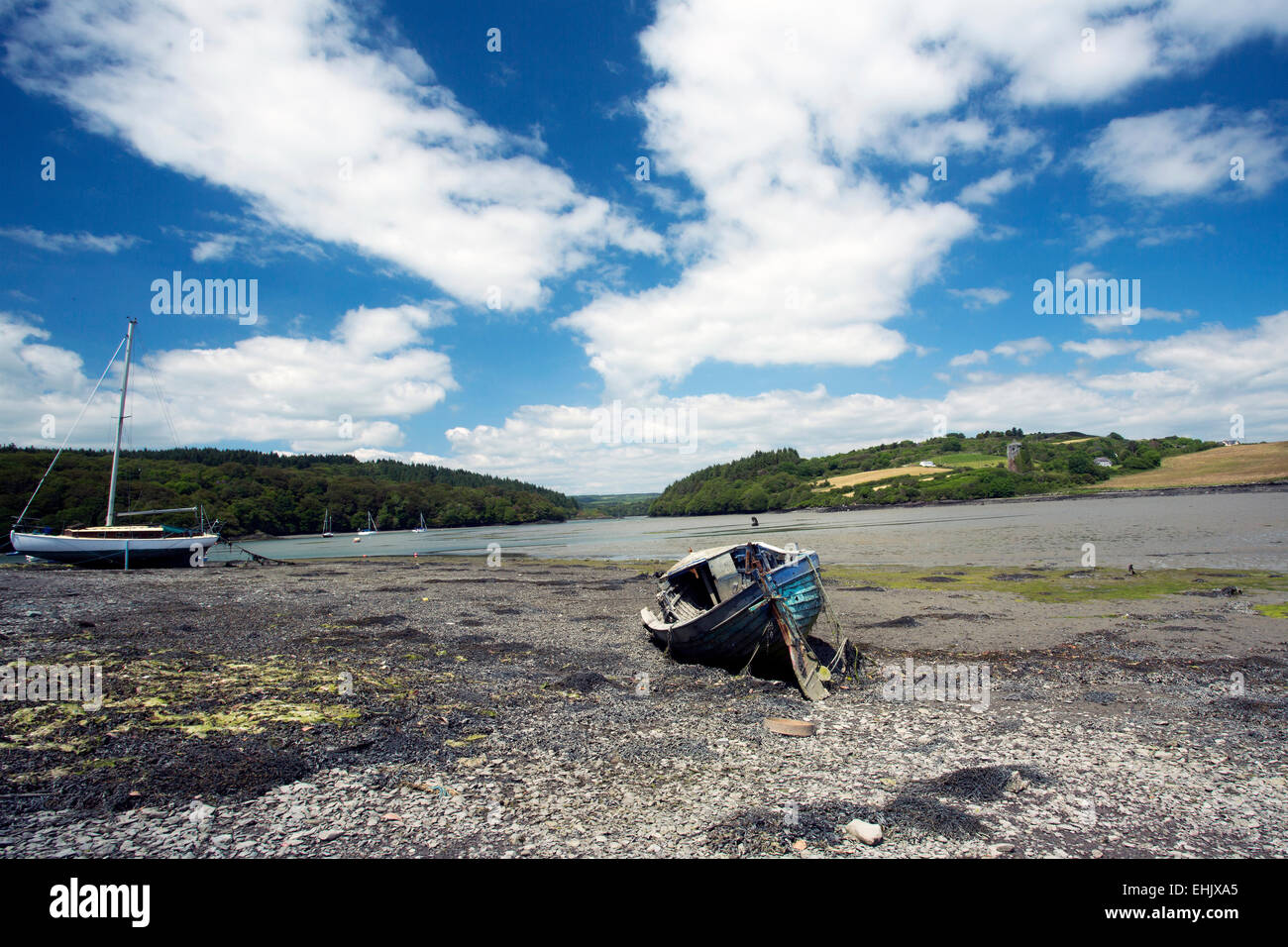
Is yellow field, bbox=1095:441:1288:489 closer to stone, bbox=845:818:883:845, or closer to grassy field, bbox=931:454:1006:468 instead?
grassy field, bbox=931:454:1006:468

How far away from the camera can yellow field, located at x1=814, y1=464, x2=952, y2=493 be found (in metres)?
159

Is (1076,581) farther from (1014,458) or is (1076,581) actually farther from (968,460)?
(968,460)

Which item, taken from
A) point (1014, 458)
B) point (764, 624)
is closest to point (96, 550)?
point (764, 624)

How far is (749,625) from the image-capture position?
14.9m

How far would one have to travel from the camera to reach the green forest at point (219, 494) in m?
77.4

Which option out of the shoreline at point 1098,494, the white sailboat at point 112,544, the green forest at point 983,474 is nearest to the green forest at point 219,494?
the white sailboat at point 112,544

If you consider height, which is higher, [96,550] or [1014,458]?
[1014,458]

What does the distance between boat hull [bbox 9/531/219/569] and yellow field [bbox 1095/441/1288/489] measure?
156758mm

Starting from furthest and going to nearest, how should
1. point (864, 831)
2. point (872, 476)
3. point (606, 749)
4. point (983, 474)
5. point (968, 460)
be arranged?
point (968, 460) → point (872, 476) → point (983, 474) → point (606, 749) → point (864, 831)

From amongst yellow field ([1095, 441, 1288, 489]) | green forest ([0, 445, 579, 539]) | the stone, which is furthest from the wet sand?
yellow field ([1095, 441, 1288, 489])

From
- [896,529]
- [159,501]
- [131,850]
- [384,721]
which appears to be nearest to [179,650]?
[384,721]

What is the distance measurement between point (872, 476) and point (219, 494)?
16082cm
